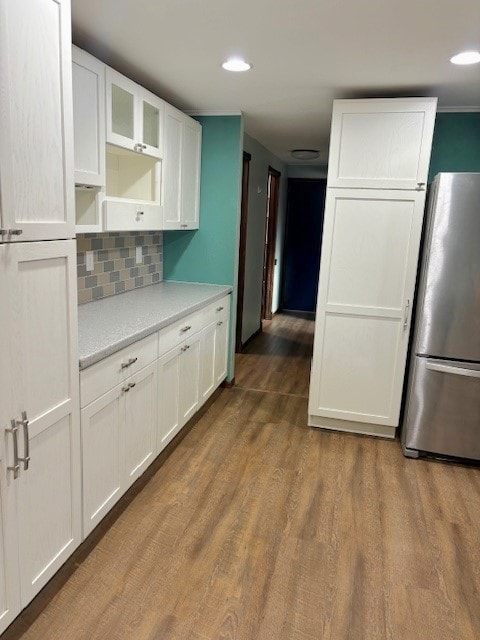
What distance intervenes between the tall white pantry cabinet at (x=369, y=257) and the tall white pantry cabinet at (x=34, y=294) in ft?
6.10

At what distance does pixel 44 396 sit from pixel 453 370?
2353mm

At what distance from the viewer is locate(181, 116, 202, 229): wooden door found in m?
3.34

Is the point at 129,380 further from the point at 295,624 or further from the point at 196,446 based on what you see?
the point at 295,624

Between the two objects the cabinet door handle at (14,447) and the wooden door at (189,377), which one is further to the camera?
the wooden door at (189,377)

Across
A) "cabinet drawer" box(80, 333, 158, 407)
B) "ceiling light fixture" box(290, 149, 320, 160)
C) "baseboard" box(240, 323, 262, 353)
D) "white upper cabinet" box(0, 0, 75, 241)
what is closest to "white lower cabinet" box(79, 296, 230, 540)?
"cabinet drawer" box(80, 333, 158, 407)

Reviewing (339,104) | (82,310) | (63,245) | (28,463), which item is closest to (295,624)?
(28,463)

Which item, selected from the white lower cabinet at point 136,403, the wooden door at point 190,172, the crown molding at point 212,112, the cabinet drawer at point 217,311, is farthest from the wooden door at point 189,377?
the crown molding at point 212,112

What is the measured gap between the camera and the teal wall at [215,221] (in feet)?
11.7

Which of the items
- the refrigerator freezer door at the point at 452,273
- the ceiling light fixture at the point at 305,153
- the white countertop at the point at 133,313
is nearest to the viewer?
the white countertop at the point at 133,313

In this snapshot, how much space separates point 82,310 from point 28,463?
1268 millimetres

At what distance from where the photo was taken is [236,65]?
2.47m

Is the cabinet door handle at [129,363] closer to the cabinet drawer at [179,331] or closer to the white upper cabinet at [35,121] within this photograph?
the cabinet drawer at [179,331]

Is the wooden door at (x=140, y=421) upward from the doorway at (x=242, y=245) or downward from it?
downward

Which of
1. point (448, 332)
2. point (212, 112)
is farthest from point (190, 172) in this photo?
point (448, 332)
